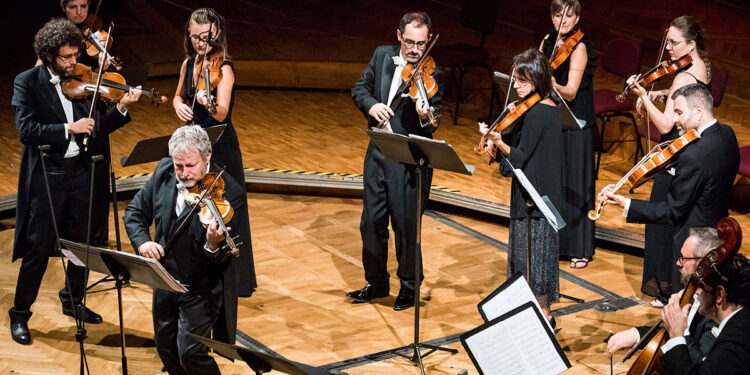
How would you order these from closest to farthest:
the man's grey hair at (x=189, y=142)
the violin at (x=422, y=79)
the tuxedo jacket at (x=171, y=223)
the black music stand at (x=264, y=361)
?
the black music stand at (x=264, y=361) → the man's grey hair at (x=189, y=142) → the tuxedo jacket at (x=171, y=223) → the violin at (x=422, y=79)

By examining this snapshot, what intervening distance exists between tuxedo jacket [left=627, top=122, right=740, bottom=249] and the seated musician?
0.96 meters

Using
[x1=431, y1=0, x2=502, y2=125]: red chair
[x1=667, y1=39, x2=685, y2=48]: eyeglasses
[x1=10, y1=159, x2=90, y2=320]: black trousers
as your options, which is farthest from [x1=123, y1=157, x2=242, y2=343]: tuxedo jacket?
[x1=431, y1=0, x2=502, y2=125]: red chair

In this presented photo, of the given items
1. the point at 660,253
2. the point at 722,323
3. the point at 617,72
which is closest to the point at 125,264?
the point at 722,323

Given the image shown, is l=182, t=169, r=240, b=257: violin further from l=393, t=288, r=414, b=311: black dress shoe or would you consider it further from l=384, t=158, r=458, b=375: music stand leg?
l=393, t=288, r=414, b=311: black dress shoe

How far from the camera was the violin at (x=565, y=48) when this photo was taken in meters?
5.57

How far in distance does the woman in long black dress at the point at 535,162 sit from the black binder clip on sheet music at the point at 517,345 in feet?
4.14

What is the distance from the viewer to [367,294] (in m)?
5.52

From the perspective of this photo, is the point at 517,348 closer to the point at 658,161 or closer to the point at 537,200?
A: the point at 537,200

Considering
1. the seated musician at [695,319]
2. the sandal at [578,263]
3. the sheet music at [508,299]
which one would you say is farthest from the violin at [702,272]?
the sandal at [578,263]

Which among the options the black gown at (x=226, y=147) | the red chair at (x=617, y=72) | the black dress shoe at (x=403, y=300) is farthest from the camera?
the red chair at (x=617, y=72)

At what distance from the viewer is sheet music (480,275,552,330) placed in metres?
3.78

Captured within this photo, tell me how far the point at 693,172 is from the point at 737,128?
3228mm

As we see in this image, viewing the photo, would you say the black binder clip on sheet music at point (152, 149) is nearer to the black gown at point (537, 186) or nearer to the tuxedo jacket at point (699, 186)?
the black gown at point (537, 186)

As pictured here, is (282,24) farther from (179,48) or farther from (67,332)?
(67,332)
